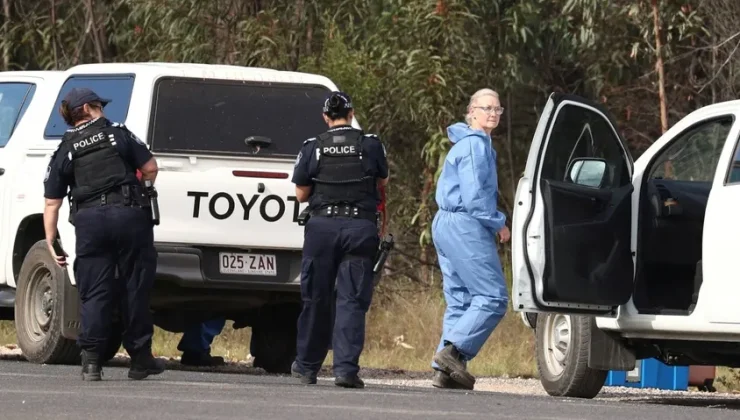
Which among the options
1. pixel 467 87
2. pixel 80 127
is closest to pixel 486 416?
pixel 80 127

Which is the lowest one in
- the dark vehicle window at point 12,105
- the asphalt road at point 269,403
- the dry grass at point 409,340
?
the dry grass at point 409,340

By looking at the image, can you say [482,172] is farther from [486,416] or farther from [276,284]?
[486,416]

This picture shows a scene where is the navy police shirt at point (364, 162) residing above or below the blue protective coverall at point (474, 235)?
above

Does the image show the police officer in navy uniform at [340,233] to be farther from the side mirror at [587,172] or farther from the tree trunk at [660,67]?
the tree trunk at [660,67]

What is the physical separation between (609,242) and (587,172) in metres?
0.39

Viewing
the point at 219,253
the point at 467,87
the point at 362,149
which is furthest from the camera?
the point at 467,87

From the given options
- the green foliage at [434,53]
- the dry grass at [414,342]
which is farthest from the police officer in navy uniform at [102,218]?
the green foliage at [434,53]

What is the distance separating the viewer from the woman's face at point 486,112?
37.6 ft

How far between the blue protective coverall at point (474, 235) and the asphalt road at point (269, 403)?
51 centimetres

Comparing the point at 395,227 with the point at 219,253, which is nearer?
the point at 219,253

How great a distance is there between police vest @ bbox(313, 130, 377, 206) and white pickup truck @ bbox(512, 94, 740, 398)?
2.88 ft

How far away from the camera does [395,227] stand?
19.8 m

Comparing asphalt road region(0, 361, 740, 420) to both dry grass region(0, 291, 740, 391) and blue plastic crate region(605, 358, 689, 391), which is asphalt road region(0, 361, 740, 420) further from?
dry grass region(0, 291, 740, 391)

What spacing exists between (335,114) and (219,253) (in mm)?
1633
